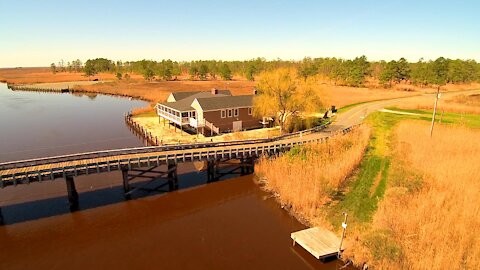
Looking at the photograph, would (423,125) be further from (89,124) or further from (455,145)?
(89,124)

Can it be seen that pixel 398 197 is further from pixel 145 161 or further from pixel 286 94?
pixel 145 161

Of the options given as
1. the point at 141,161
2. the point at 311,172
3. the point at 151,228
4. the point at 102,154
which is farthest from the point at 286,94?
the point at 151,228

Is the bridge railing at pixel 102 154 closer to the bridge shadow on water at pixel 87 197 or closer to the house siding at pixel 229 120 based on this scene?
the bridge shadow on water at pixel 87 197

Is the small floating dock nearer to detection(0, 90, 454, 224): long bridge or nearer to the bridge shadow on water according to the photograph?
detection(0, 90, 454, 224): long bridge

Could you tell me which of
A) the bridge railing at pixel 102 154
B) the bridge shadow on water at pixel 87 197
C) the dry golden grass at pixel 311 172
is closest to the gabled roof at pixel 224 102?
the bridge railing at pixel 102 154

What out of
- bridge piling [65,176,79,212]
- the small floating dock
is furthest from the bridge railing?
the small floating dock

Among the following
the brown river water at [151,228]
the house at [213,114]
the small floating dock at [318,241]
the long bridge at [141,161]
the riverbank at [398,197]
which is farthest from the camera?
the house at [213,114]

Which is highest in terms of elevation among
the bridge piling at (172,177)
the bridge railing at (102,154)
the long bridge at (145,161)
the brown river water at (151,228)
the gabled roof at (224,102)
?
the gabled roof at (224,102)
